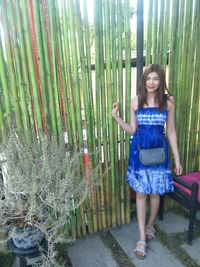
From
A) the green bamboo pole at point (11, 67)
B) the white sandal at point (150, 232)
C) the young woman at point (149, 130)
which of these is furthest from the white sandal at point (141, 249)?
the green bamboo pole at point (11, 67)

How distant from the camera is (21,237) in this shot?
6.31 feet

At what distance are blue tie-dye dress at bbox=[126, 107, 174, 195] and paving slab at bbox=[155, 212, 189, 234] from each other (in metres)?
0.61

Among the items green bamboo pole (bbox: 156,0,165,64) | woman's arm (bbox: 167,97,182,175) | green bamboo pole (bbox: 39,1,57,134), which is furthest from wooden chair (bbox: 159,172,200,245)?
green bamboo pole (bbox: 39,1,57,134)

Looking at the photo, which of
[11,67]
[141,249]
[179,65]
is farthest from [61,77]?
[141,249]

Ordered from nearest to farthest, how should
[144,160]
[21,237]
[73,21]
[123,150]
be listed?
[21,237]
[73,21]
[144,160]
[123,150]

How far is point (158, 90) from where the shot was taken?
7.44 ft

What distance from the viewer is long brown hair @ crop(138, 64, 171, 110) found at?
2.22m

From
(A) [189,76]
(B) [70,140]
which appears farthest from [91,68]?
(A) [189,76]

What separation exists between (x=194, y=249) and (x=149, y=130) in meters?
1.27

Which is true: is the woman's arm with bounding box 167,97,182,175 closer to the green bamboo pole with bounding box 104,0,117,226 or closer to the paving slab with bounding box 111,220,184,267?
the green bamboo pole with bounding box 104,0,117,226

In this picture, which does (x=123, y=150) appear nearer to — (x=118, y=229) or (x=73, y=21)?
(x=118, y=229)

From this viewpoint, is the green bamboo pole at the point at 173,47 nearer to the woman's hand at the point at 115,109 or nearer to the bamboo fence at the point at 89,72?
the bamboo fence at the point at 89,72

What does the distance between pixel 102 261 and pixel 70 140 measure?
1174 mm

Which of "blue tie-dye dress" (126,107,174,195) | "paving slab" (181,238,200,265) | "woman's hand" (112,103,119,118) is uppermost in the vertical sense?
"woman's hand" (112,103,119,118)
